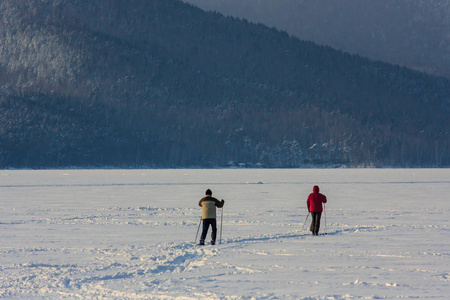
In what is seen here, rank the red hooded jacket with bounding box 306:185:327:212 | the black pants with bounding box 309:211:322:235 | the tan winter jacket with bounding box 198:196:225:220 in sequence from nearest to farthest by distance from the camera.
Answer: the tan winter jacket with bounding box 198:196:225:220, the black pants with bounding box 309:211:322:235, the red hooded jacket with bounding box 306:185:327:212

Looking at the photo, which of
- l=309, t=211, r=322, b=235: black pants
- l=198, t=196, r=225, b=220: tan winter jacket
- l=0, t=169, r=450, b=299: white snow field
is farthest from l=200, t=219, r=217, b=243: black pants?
l=309, t=211, r=322, b=235: black pants

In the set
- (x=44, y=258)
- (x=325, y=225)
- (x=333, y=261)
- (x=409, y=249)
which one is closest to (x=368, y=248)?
(x=409, y=249)

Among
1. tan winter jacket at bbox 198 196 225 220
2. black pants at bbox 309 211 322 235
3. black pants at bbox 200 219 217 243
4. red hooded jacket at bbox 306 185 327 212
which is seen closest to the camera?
black pants at bbox 200 219 217 243

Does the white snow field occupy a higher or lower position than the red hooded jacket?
lower

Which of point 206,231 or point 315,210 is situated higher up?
point 315,210

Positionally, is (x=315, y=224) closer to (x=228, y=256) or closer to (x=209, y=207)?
(x=209, y=207)

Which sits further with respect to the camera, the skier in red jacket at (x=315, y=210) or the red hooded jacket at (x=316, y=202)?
the red hooded jacket at (x=316, y=202)

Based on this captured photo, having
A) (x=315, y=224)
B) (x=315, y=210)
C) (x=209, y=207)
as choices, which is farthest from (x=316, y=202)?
(x=209, y=207)

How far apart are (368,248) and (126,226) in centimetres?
916

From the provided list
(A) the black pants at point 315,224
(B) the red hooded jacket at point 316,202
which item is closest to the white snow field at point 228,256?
(A) the black pants at point 315,224

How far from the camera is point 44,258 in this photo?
1627 centimetres

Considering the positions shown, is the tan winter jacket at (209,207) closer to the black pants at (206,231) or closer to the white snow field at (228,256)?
the black pants at (206,231)

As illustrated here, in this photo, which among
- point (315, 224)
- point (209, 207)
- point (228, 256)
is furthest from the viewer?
point (315, 224)

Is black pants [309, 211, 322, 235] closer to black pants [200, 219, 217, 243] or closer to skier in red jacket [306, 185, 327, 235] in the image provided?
skier in red jacket [306, 185, 327, 235]
